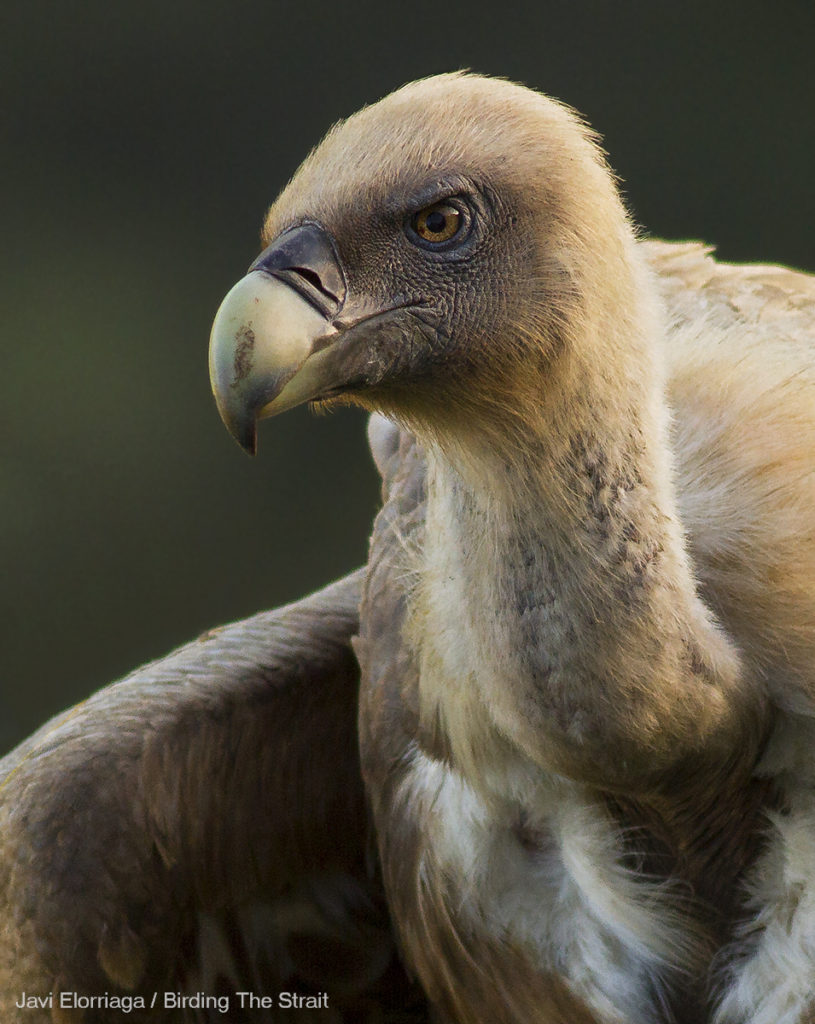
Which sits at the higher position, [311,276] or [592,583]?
[311,276]

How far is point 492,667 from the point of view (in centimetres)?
120

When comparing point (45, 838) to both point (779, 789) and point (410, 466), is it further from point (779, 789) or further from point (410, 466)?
point (779, 789)

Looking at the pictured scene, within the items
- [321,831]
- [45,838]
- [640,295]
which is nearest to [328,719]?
[321,831]

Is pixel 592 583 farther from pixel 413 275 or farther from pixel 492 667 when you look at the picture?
pixel 413 275

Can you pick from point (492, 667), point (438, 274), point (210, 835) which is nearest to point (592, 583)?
point (492, 667)

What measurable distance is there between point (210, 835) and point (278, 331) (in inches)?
38.0

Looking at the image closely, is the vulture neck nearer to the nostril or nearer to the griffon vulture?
the griffon vulture

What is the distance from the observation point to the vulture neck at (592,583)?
3.73ft

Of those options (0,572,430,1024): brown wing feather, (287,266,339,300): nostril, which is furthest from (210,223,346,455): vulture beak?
(0,572,430,1024): brown wing feather

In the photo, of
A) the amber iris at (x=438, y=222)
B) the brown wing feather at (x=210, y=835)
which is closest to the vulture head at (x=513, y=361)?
the amber iris at (x=438, y=222)

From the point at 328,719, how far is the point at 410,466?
1.36 feet

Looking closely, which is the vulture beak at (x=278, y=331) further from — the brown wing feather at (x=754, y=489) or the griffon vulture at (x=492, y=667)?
the brown wing feather at (x=754, y=489)

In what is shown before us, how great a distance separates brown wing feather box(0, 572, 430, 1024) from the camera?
5.65ft

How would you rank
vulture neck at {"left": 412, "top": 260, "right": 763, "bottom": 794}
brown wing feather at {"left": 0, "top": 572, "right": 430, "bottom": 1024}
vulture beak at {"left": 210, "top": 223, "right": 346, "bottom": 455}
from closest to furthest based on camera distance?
vulture beak at {"left": 210, "top": 223, "right": 346, "bottom": 455} → vulture neck at {"left": 412, "top": 260, "right": 763, "bottom": 794} → brown wing feather at {"left": 0, "top": 572, "right": 430, "bottom": 1024}
